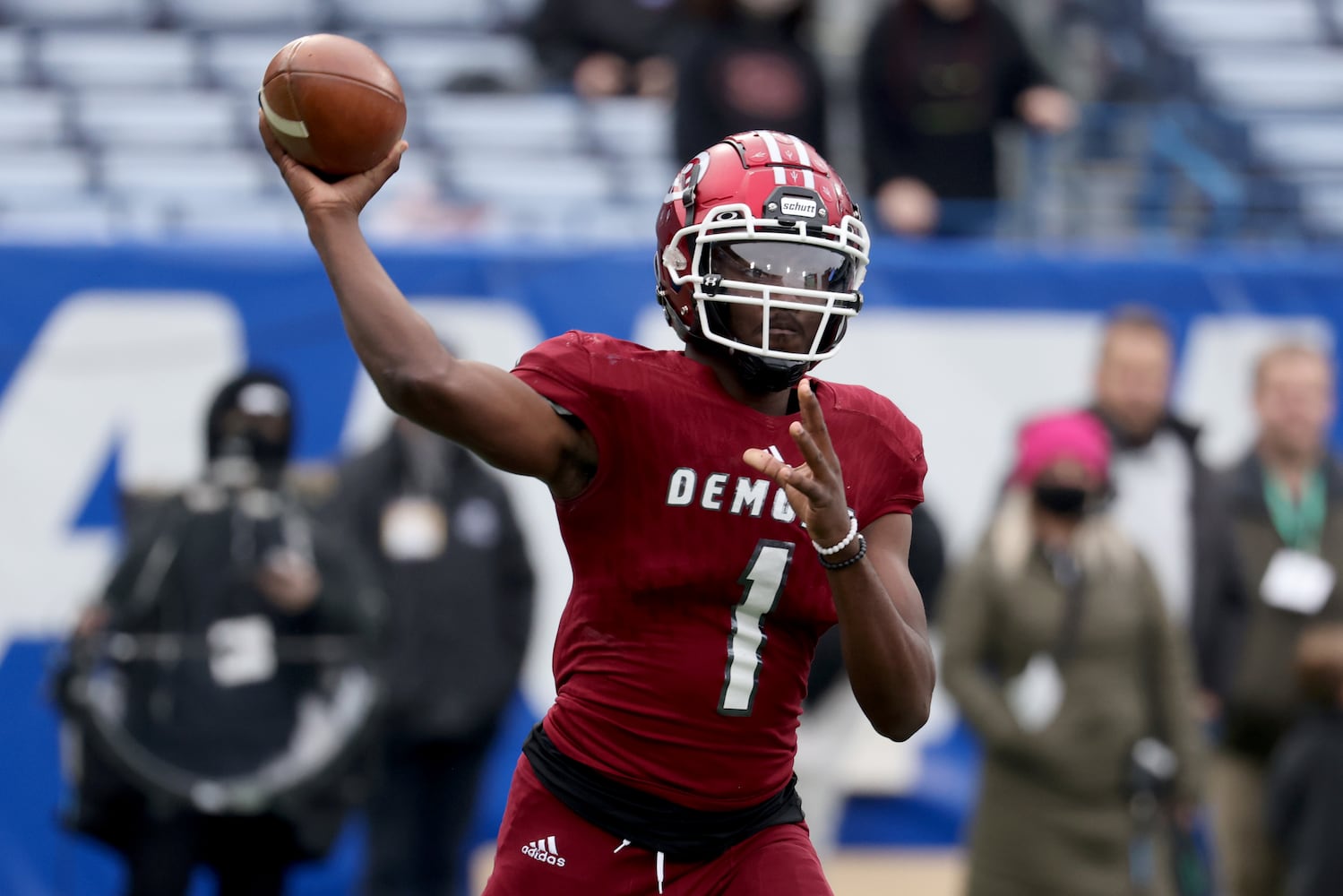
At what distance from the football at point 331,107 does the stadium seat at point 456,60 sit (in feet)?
23.3

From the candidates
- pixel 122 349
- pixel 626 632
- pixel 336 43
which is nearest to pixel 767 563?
pixel 626 632

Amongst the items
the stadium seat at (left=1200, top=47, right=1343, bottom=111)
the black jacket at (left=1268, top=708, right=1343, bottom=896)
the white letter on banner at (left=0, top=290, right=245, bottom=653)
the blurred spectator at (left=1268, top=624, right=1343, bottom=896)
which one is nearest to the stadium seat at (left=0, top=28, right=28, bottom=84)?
the white letter on banner at (left=0, top=290, right=245, bottom=653)

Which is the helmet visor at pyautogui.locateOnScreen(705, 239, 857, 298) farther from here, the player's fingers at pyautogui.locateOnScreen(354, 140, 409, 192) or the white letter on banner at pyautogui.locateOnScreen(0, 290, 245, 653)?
the white letter on banner at pyautogui.locateOnScreen(0, 290, 245, 653)

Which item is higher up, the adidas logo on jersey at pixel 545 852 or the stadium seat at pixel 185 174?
the stadium seat at pixel 185 174

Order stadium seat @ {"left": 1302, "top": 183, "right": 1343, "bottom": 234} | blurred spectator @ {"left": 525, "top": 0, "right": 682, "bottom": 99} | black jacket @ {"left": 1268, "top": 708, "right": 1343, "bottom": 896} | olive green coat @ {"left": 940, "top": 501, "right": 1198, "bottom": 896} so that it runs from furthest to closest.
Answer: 1. blurred spectator @ {"left": 525, "top": 0, "right": 682, "bottom": 99}
2. stadium seat @ {"left": 1302, "top": 183, "right": 1343, "bottom": 234}
3. black jacket @ {"left": 1268, "top": 708, "right": 1343, "bottom": 896}
4. olive green coat @ {"left": 940, "top": 501, "right": 1198, "bottom": 896}

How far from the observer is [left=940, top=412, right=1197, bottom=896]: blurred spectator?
19.2 feet

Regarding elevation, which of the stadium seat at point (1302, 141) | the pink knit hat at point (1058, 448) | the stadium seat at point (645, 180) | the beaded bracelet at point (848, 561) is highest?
the stadium seat at point (1302, 141)

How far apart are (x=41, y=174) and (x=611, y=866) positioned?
674 cm

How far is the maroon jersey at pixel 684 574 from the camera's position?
310cm

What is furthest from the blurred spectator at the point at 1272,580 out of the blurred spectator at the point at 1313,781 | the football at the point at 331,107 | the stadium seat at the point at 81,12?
the stadium seat at the point at 81,12

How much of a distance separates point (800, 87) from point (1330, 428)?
2523 mm

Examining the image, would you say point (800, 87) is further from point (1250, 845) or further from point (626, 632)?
point (626, 632)

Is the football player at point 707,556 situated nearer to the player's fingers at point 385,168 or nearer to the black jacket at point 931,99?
the player's fingers at point 385,168

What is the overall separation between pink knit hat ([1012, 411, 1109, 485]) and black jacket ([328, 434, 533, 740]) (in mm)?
1762
